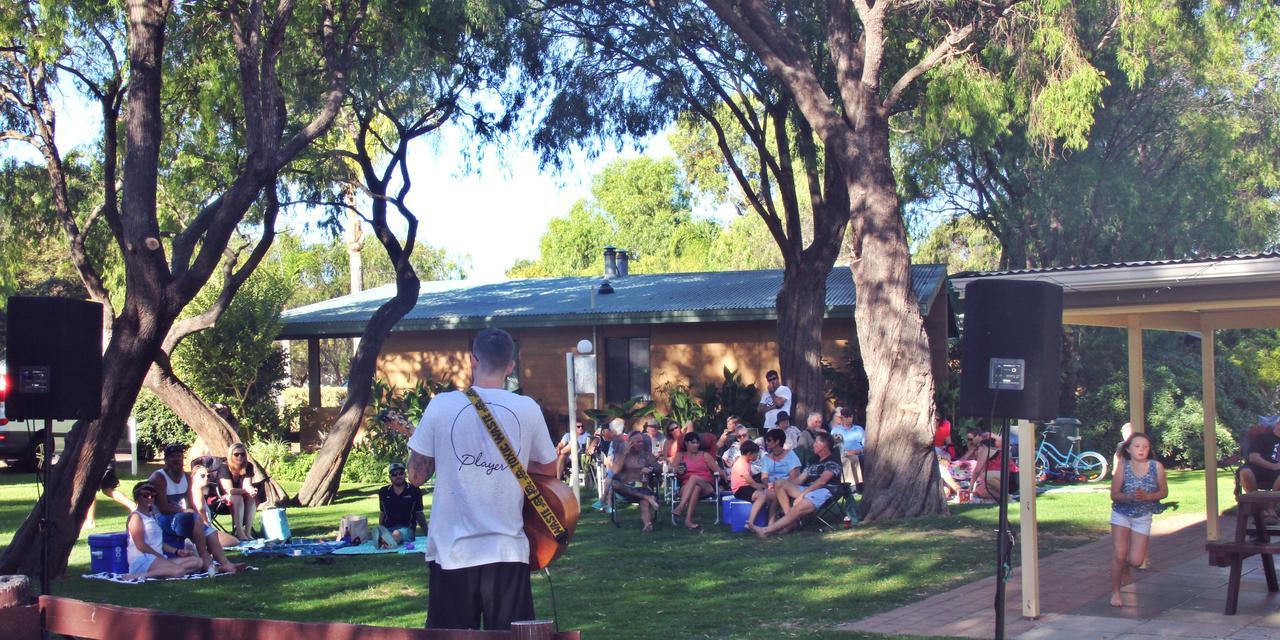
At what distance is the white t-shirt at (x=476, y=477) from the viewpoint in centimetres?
455

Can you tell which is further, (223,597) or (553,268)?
(553,268)

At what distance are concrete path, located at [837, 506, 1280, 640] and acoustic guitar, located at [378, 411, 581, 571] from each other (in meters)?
3.94

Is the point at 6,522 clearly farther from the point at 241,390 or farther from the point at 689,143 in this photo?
the point at 689,143

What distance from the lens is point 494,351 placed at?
469cm

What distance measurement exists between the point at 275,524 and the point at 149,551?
Result: 2.41 metres

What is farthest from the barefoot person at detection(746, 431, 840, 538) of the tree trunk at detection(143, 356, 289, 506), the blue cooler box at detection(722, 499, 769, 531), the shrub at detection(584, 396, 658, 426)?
the tree trunk at detection(143, 356, 289, 506)

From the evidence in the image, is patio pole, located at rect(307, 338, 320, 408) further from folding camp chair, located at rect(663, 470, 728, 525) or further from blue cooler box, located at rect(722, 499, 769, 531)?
blue cooler box, located at rect(722, 499, 769, 531)

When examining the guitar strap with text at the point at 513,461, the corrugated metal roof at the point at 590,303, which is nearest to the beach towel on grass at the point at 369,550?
the guitar strap with text at the point at 513,461

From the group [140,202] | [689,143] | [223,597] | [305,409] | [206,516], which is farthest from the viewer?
[689,143]

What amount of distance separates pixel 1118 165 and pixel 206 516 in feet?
69.7

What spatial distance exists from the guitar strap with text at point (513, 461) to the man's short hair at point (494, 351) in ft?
0.42

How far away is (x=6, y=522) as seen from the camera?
15.0 m

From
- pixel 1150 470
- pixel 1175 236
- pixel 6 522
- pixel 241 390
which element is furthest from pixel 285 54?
pixel 1175 236

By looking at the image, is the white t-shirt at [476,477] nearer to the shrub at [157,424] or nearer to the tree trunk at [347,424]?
the tree trunk at [347,424]
